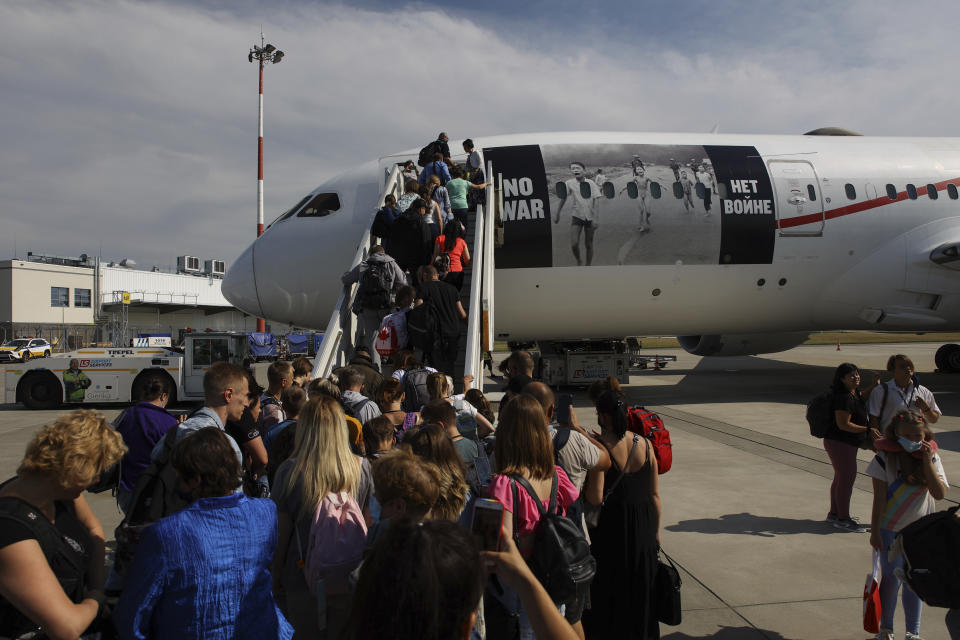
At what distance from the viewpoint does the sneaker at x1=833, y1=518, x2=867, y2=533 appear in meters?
5.52

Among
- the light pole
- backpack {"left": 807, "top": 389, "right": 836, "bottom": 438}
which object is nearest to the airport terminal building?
the light pole

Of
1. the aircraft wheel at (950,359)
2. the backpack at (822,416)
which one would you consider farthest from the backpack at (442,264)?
the aircraft wheel at (950,359)

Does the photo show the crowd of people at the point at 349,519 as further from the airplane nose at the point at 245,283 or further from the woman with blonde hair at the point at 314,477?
the airplane nose at the point at 245,283

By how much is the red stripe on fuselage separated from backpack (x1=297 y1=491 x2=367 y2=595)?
431 inches

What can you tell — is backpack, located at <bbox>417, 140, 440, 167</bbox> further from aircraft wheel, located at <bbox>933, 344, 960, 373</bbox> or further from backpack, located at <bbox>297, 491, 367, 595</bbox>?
aircraft wheel, located at <bbox>933, 344, 960, 373</bbox>

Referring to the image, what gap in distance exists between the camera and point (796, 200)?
1172 cm

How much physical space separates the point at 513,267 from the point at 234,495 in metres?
8.85

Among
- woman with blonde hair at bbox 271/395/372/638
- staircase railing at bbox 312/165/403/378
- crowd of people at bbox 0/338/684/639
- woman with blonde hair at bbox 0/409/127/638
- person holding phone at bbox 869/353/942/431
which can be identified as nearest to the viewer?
crowd of people at bbox 0/338/684/639

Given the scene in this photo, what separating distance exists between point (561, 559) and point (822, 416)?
419 centimetres

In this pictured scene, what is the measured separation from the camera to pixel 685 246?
1134 cm

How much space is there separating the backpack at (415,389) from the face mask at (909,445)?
323 centimetres

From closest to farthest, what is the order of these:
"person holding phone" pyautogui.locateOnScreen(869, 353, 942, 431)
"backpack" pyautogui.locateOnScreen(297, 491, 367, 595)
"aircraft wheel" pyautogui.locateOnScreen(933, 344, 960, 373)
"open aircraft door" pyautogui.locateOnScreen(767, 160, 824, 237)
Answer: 1. "backpack" pyautogui.locateOnScreen(297, 491, 367, 595)
2. "person holding phone" pyautogui.locateOnScreen(869, 353, 942, 431)
3. "open aircraft door" pyautogui.locateOnScreen(767, 160, 824, 237)
4. "aircraft wheel" pyautogui.locateOnScreen(933, 344, 960, 373)

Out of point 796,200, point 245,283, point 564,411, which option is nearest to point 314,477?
point 564,411

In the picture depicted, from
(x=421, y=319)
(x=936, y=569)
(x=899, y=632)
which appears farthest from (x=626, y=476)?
(x=421, y=319)
